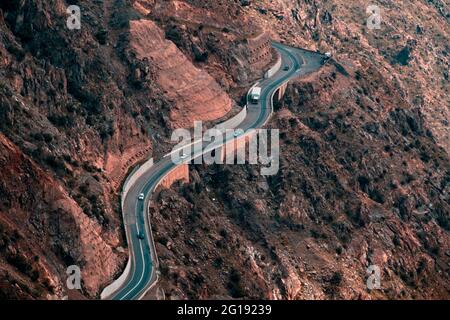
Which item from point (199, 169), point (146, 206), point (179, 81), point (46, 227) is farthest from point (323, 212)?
point (46, 227)

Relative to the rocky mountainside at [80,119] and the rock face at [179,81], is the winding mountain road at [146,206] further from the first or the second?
the rock face at [179,81]

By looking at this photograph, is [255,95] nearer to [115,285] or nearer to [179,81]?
[179,81]

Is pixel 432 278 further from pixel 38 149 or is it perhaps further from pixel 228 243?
pixel 38 149

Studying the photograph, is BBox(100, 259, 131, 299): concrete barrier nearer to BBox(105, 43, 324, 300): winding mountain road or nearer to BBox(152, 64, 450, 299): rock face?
BBox(105, 43, 324, 300): winding mountain road

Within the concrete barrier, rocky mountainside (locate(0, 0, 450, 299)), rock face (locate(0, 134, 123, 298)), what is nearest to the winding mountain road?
the concrete barrier
